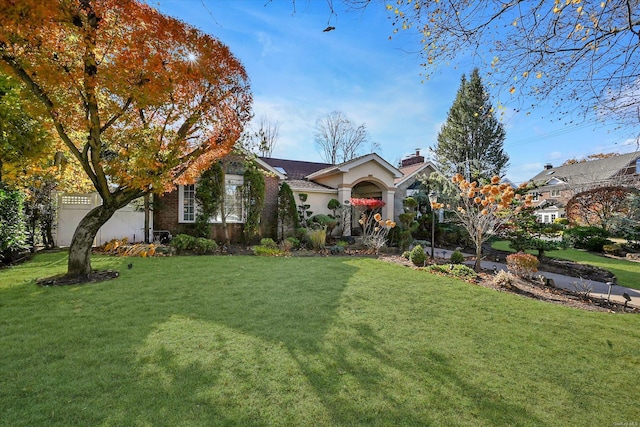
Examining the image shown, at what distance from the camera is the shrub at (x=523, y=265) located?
7977 mm

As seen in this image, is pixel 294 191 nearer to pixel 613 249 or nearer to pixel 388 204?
pixel 388 204

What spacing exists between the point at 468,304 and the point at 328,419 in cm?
433

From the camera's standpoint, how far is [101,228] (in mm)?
11219

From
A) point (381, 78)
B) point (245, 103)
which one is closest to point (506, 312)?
point (381, 78)

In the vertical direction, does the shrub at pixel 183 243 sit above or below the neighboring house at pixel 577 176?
below

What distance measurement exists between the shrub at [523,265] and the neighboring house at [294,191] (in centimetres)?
900

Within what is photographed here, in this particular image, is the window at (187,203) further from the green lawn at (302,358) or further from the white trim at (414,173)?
the white trim at (414,173)

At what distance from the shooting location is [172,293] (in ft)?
19.1

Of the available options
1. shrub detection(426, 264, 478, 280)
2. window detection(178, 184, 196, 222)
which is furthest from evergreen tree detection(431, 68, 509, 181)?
window detection(178, 184, 196, 222)

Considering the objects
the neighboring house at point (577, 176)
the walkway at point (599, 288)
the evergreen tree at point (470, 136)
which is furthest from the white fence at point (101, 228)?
the neighboring house at point (577, 176)

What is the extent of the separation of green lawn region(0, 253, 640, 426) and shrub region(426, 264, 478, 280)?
1.82 meters

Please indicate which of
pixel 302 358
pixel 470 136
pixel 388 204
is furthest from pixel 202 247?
pixel 470 136

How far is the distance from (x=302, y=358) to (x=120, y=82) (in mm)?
5961

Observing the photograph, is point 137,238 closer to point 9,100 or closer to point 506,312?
point 9,100
